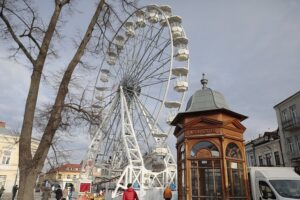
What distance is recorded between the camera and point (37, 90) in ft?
24.7

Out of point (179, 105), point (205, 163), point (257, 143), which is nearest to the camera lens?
point (205, 163)

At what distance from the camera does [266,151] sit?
37.2 m

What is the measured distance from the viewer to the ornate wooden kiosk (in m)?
10.4

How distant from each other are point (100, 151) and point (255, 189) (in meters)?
19.6

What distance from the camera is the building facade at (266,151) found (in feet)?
113

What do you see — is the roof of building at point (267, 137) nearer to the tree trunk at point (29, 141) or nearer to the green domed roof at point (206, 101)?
the green domed roof at point (206, 101)

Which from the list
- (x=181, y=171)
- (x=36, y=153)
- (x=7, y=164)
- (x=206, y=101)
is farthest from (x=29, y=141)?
(x=7, y=164)

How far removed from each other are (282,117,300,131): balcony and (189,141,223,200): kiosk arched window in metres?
21.9

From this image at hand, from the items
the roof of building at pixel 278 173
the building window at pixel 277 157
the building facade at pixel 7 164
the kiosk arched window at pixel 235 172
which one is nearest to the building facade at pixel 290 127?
the building window at pixel 277 157

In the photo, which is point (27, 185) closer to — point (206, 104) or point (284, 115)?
point (206, 104)

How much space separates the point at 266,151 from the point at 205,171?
97.3ft

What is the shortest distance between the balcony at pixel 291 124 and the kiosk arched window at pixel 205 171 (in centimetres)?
2191

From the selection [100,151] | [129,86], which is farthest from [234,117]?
[100,151]

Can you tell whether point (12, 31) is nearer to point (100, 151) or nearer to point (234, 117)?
point (234, 117)
